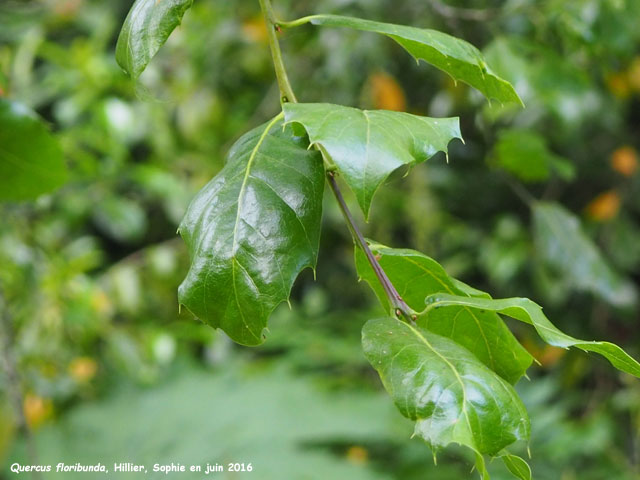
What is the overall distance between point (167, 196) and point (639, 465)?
1.53 m

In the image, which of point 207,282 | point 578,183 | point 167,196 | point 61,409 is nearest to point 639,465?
point 578,183

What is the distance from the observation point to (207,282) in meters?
0.41

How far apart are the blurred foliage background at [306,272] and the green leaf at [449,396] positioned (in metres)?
0.93

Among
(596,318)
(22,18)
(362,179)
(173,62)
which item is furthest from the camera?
(173,62)

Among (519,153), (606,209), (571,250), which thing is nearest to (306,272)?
(606,209)

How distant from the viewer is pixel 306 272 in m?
2.59

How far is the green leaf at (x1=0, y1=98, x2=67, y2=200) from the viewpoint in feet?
1.93

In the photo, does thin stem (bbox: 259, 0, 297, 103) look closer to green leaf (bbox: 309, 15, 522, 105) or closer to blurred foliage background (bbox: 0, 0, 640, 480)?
green leaf (bbox: 309, 15, 522, 105)

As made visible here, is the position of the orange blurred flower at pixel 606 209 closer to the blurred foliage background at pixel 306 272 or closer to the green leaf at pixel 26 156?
the blurred foliage background at pixel 306 272

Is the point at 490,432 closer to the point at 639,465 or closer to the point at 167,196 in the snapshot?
the point at 167,196

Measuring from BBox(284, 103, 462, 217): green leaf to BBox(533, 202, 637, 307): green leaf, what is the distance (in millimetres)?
941

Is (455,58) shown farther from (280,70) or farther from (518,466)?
(518,466)

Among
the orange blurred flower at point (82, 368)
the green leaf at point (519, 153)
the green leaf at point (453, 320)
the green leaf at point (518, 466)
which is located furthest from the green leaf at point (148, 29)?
the orange blurred flower at point (82, 368)

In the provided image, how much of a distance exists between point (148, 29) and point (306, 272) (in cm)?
217
